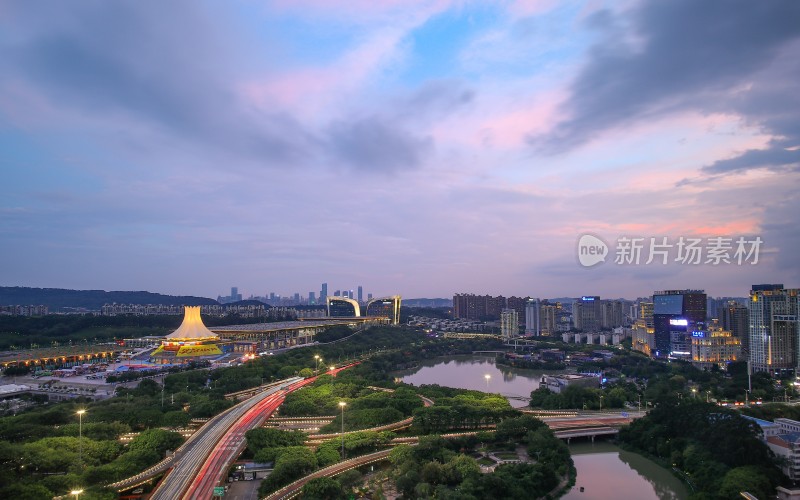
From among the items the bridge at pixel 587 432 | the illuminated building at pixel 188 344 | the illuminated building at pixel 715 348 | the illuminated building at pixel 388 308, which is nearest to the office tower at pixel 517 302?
the illuminated building at pixel 388 308

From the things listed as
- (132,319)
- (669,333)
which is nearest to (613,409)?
(669,333)

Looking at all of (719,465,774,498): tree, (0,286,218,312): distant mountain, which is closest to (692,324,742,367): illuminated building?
(719,465,774,498): tree

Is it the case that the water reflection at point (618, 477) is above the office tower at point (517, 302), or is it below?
below

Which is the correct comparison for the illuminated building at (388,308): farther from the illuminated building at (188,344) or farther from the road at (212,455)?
the road at (212,455)

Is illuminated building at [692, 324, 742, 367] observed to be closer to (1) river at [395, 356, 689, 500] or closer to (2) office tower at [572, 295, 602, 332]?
(1) river at [395, 356, 689, 500]

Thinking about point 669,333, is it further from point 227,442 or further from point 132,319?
point 132,319

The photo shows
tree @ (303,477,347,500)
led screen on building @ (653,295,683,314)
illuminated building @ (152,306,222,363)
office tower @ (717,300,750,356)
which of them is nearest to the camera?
tree @ (303,477,347,500)
